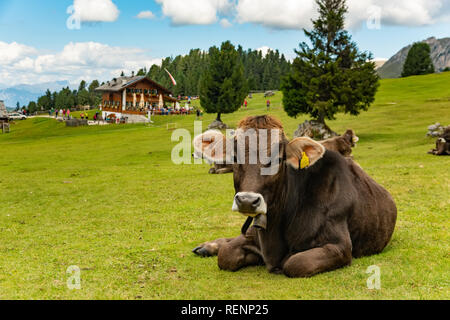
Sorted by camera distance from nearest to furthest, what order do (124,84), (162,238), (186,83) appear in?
(162,238)
(124,84)
(186,83)

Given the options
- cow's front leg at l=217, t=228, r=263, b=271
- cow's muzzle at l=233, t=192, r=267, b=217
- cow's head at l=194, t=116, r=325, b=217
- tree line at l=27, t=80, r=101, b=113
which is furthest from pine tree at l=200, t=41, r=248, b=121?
tree line at l=27, t=80, r=101, b=113

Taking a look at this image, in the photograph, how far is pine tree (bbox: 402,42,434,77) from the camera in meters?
108

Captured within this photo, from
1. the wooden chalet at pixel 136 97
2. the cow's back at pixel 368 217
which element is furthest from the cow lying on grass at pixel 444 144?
the wooden chalet at pixel 136 97

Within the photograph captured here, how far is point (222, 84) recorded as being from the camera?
53.0 metres

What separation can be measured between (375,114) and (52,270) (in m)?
48.8

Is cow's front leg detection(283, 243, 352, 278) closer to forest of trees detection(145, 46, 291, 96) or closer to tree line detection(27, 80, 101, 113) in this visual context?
forest of trees detection(145, 46, 291, 96)

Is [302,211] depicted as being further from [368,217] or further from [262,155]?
[262,155]

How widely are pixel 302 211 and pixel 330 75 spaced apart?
3171cm

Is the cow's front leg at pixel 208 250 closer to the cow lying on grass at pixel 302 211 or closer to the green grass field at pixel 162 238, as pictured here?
the green grass field at pixel 162 238

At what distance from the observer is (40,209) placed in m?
13.4

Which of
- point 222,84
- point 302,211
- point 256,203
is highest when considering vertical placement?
point 222,84

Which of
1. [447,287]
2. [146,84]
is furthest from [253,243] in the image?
[146,84]

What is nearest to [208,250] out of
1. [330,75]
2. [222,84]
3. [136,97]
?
[330,75]

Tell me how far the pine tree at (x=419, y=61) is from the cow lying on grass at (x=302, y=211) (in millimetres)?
113294
